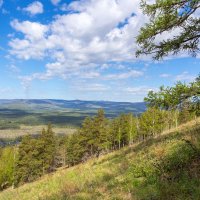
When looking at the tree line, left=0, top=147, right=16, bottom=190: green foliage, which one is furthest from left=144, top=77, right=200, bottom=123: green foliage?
left=0, top=147, right=16, bottom=190: green foliage

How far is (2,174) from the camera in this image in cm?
7000

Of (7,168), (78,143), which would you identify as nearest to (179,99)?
(78,143)

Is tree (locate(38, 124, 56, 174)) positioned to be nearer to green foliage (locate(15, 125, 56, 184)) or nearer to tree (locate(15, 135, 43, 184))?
green foliage (locate(15, 125, 56, 184))

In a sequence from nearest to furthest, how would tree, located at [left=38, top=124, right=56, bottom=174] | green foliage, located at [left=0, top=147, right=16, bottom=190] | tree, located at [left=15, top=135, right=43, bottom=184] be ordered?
tree, located at [left=15, top=135, right=43, bottom=184] → tree, located at [left=38, top=124, right=56, bottom=174] → green foliage, located at [left=0, top=147, right=16, bottom=190]

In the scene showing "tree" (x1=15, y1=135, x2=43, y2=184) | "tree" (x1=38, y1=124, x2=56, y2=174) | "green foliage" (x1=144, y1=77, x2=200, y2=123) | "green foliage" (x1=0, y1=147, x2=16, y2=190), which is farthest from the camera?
"green foliage" (x1=0, y1=147, x2=16, y2=190)

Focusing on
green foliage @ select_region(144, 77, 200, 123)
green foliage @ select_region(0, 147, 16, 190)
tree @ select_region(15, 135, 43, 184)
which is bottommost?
green foliage @ select_region(0, 147, 16, 190)

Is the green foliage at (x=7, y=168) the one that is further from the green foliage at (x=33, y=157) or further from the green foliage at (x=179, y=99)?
the green foliage at (x=179, y=99)

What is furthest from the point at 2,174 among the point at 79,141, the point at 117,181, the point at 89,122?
the point at 117,181

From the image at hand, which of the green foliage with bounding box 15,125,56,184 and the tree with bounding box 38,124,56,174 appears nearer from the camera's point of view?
the green foliage with bounding box 15,125,56,184

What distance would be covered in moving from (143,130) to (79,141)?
18.6 m

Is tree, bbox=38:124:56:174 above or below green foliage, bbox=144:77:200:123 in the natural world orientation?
below

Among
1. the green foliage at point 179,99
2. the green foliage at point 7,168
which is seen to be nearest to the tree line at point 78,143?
the green foliage at point 7,168

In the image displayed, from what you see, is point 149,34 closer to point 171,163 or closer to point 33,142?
point 171,163

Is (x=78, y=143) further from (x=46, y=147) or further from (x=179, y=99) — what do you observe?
(x=179, y=99)
